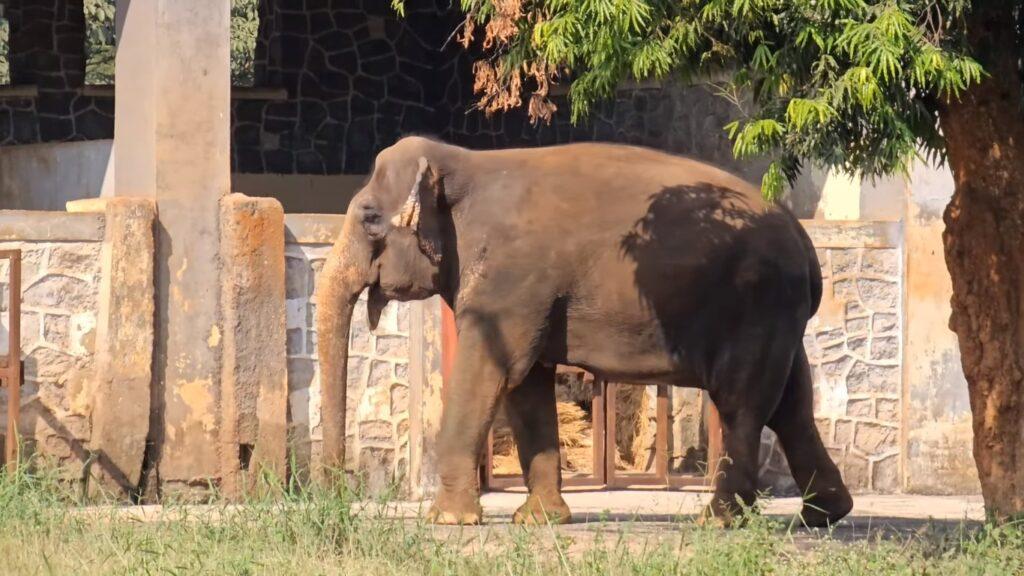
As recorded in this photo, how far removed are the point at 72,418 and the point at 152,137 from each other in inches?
74.6

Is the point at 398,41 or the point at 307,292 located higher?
the point at 398,41

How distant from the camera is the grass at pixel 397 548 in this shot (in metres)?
7.84

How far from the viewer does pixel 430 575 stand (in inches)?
310

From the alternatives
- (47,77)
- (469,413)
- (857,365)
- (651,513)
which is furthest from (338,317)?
(47,77)

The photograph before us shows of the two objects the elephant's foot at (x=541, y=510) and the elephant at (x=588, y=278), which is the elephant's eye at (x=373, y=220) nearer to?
the elephant at (x=588, y=278)

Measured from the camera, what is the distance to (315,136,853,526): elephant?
10016mm

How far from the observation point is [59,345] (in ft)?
40.3

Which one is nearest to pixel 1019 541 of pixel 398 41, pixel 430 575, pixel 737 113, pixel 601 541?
pixel 601 541

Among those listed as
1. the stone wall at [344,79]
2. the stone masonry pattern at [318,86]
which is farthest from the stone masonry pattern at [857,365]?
the stone wall at [344,79]

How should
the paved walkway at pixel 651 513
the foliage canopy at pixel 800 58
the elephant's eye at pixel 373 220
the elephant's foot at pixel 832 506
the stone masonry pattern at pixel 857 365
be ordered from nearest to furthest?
the foliage canopy at pixel 800 58 → the paved walkway at pixel 651 513 → the elephant's eye at pixel 373 220 → the elephant's foot at pixel 832 506 → the stone masonry pattern at pixel 857 365

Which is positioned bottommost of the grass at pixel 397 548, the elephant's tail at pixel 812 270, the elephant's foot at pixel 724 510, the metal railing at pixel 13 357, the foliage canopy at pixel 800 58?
the elephant's foot at pixel 724 510

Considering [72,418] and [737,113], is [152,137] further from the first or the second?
[737,113]

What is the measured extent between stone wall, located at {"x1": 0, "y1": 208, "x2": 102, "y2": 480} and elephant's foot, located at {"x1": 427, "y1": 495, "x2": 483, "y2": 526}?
10.6ft

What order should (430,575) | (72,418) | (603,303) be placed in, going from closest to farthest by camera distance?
(430,575), (603,303), (72,418)
